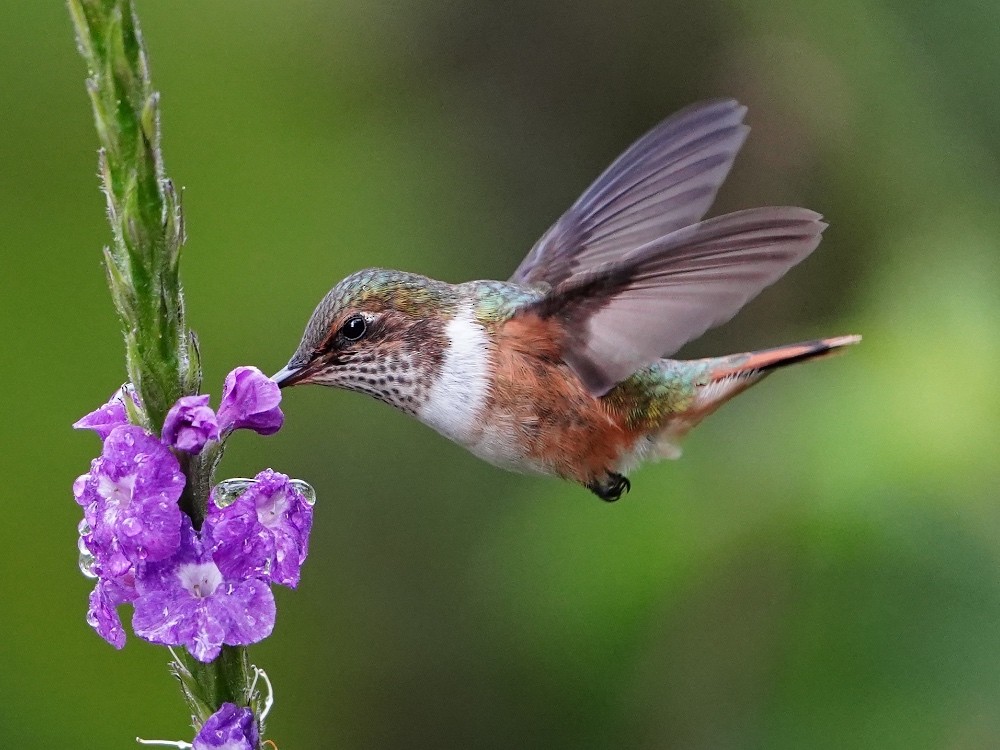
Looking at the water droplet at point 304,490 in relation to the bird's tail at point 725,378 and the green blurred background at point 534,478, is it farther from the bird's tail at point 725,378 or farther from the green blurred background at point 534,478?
the green blurred background at point 534,478

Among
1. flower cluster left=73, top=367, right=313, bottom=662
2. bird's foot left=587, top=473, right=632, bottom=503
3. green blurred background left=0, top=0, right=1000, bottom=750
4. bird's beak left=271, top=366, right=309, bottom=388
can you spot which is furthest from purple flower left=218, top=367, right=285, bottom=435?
green blurred background left=0, top=0, right=1000, bottom=750

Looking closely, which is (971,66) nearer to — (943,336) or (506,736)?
(943,336)

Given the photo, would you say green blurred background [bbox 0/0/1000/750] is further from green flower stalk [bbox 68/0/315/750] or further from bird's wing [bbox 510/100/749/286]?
green flower stalk [bbox 68/0/315/750]

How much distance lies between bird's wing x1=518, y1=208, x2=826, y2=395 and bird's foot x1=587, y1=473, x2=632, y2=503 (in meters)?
0.41

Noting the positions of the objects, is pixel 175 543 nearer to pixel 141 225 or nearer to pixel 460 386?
pixel 141 225

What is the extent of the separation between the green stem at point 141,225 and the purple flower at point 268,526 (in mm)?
49

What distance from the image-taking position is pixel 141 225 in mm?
1156

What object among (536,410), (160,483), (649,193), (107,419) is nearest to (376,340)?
(536,410)

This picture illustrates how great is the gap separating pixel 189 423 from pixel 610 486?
4.62 ft

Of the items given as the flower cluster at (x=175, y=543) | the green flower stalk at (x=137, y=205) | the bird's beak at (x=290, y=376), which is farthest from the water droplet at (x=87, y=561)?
the bird's beak at (x=290, y=376)

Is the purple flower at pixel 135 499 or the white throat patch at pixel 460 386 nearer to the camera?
the purple flower at pixel 135 499

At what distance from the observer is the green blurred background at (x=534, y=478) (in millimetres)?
2742

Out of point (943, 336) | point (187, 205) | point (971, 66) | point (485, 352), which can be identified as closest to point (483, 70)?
point (187, 205)

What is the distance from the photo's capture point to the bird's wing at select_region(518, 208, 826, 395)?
1765 millimetres
